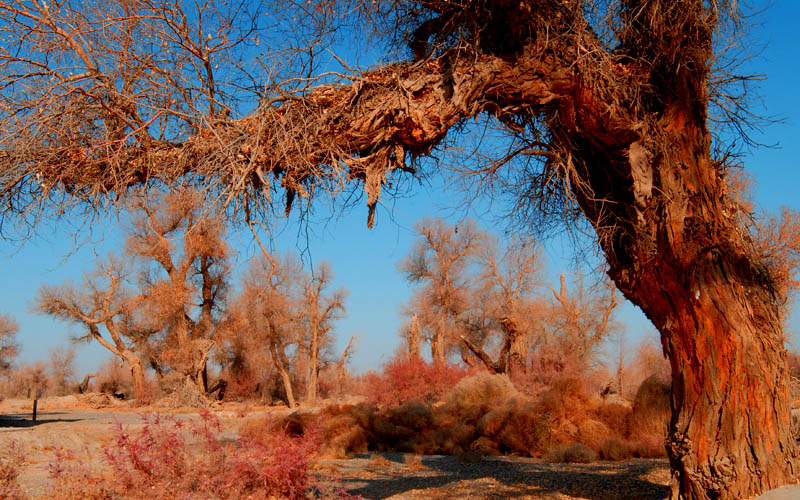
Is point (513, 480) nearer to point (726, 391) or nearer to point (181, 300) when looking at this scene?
point (726, 391)

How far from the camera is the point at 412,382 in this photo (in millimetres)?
23906

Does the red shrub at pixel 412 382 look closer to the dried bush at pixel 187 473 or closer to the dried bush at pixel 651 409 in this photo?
the dried bush at pixel 651 409

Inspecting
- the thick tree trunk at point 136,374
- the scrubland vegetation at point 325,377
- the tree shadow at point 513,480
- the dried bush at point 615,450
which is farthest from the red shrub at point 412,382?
the thick tree trunk at point 136,374

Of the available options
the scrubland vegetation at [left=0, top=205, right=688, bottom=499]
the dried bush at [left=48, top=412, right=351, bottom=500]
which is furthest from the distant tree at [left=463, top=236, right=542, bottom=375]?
the dried bush at [left=48, top=412, right=351, bottom=500]

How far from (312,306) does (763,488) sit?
32.7 m

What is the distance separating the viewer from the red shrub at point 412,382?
77.3 ft

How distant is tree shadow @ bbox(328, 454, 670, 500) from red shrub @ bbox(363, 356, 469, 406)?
506 inches

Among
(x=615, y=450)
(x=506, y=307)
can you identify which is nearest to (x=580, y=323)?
(x=506, y=307)

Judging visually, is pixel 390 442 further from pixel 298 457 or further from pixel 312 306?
pixel 312 306

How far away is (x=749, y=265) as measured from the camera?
202 inches

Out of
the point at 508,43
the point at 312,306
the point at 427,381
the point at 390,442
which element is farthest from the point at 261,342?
the point at 508,43

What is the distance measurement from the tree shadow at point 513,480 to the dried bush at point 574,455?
1.09 ft

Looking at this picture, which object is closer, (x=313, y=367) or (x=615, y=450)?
(x=615, y=450)

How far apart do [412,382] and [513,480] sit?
52.8ft
